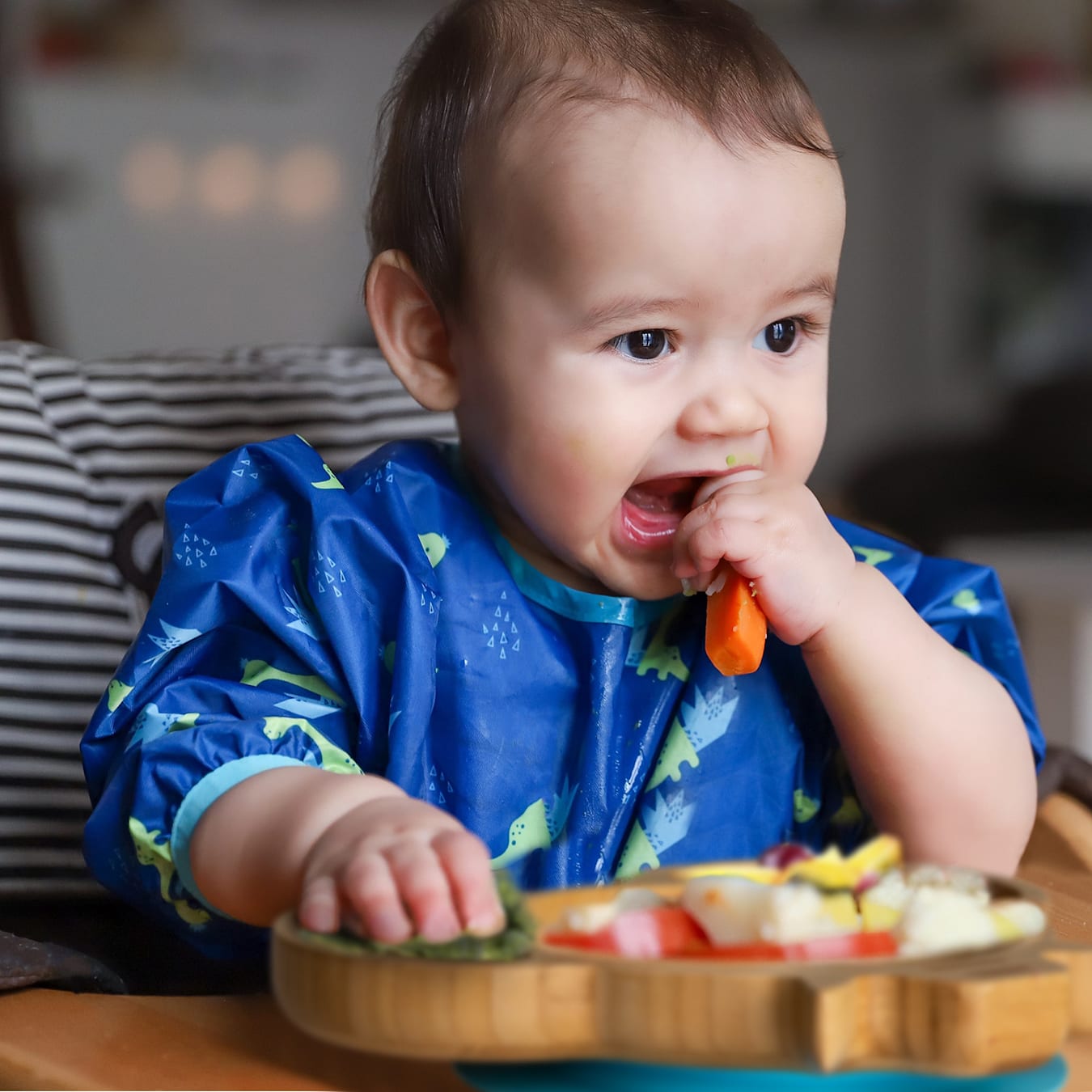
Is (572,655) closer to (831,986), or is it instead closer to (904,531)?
(831,986)

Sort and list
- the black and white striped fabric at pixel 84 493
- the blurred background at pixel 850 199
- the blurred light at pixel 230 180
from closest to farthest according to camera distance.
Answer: the black and white striped fabric at pixel 84 493 < the blurred background at pixel 850 199 < the blurred light at pixel 230 180

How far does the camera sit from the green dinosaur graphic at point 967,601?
0.77m

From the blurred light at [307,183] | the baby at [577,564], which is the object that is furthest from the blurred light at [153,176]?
the baby at [577,564]

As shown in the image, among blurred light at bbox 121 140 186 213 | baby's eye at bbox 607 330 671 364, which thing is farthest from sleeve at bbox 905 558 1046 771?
blurred light at bbox 121 140 186 213

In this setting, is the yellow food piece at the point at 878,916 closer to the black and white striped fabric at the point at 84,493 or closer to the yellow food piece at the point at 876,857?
the yellow food piece at the point at 876,857

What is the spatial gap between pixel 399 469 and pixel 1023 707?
33cm

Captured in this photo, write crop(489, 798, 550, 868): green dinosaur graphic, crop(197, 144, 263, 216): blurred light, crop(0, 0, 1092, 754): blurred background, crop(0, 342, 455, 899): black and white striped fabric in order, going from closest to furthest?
crop(489, 798, 550, 868): green dinosaur graphic, crop(0, 342, 455, 899): black and white striped fabric, crop(0, 0, 1092, 754): blurred background, crop(197, 144, 263, 216): blurred light

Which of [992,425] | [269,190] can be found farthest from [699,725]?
[992,425]

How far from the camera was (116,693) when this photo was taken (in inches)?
27.2

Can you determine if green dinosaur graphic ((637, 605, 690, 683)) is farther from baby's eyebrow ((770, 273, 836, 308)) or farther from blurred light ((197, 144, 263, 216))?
blurred light ((197, 144, 263, 216))

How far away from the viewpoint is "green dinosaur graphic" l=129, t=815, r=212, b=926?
2.07 feet

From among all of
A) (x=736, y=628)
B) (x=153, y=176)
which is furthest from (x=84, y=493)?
(x=153, y=176)

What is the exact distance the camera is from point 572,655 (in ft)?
2.44

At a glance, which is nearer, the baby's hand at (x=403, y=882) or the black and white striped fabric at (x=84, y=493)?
the baby's hand at (x=403, y=882)
